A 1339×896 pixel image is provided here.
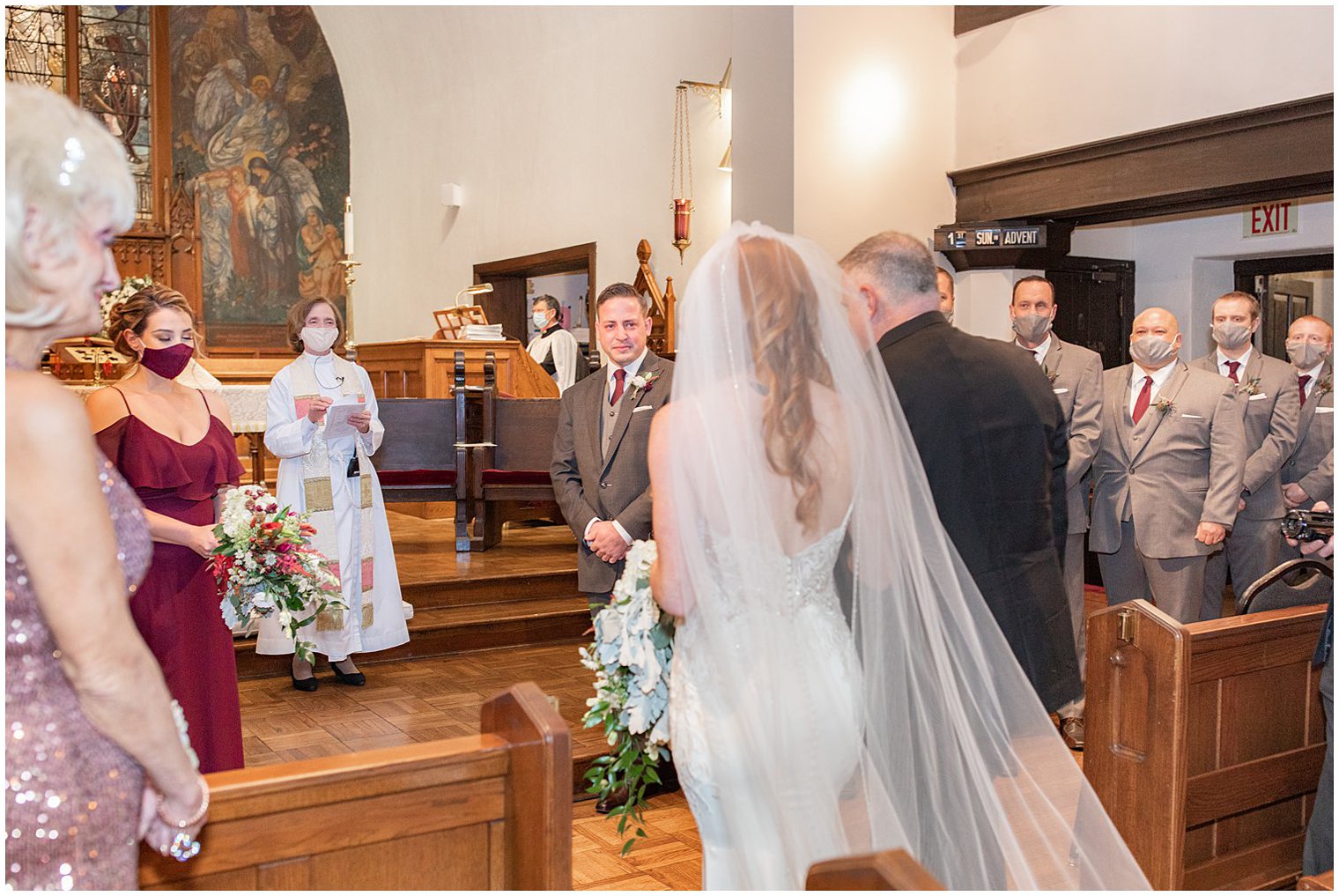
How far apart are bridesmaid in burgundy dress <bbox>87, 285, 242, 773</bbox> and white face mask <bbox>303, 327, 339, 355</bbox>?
1485 mm

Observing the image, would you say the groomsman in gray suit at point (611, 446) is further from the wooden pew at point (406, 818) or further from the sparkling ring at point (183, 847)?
the sparkling ring at point (183, 847)

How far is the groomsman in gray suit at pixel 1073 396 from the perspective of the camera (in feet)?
16.6

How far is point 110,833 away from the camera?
152 cm

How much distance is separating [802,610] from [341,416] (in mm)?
3252

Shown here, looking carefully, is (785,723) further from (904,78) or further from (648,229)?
(648,229)

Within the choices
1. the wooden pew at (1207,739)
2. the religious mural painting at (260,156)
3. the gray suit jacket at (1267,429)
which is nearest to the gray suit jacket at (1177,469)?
the gray suit jacket at (1267,429)

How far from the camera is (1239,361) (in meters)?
5.38

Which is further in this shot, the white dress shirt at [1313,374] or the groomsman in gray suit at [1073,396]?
the white dress shirt at [1313,374]

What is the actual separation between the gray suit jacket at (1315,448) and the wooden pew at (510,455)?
166 inches

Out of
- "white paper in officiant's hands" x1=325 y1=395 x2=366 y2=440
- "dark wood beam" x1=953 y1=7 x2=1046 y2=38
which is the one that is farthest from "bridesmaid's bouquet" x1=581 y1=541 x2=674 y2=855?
"dark wood beam" x1=953 y1=7 x2=1046 y2=38

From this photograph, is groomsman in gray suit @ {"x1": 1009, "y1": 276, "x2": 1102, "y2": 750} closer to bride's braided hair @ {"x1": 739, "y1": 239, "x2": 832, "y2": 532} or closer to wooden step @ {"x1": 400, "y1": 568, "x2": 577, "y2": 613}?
wooden step @ {"x1": 400, "y1": 568, "x2": 577, "y2": 613}

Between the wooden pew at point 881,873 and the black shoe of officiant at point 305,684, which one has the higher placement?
the wooden pew at point 881,873

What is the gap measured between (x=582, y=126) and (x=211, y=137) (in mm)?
4705

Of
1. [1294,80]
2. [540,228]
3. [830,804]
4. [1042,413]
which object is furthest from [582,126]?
[830,804]
